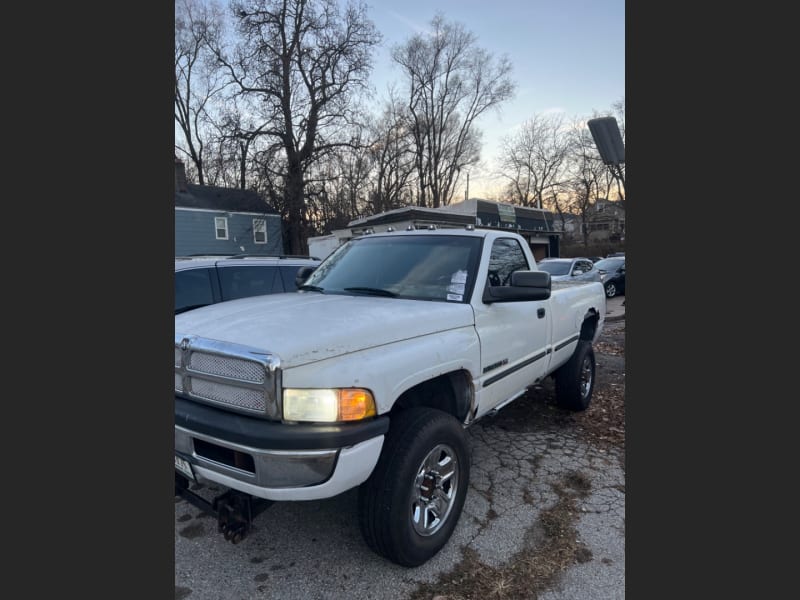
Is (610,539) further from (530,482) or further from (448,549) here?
(448,549)

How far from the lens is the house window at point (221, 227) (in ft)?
91.3

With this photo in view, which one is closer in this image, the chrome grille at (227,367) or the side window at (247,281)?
the chrome grille at (227,367)

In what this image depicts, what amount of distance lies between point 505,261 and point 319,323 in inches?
84.6

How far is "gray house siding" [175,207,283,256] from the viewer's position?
26.3 m

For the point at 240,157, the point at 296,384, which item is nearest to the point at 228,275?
the point at 296,384

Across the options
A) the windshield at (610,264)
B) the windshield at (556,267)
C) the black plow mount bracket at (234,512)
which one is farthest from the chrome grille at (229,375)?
the windshield at (610,264)

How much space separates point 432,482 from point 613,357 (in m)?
6.71

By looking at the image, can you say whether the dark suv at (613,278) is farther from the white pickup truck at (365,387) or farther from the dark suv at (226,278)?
the white pickup truck at (365,387)

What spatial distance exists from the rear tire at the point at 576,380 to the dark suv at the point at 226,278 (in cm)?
339

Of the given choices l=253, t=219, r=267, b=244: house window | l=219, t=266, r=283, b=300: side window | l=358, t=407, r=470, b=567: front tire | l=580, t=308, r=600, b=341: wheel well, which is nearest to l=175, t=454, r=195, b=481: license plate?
l=358, t=407, r=470, b=567: front tire

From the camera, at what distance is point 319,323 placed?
2.70 meters

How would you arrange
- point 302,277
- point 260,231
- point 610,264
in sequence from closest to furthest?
point 302,277, point 610,264, point 260,231

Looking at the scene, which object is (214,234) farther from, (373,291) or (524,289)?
(524,289)

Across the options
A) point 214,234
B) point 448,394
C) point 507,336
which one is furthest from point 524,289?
point 214,234
